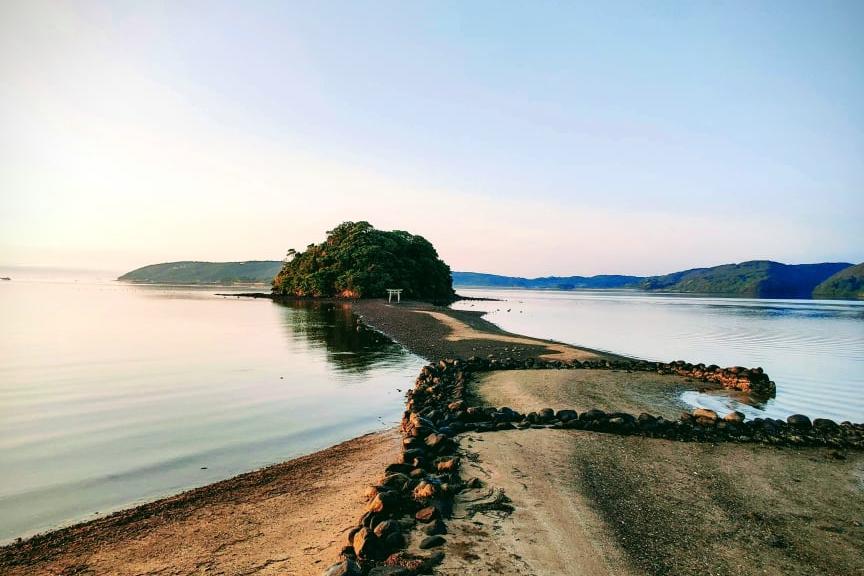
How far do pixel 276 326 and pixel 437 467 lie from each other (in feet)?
101

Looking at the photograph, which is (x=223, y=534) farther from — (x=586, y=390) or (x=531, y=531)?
(x=586, y=390)

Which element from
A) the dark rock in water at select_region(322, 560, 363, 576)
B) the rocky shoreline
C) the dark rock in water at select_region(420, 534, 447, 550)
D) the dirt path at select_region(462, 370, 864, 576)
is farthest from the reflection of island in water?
the dark rock in water at select_region(322, 560, 363, 576)

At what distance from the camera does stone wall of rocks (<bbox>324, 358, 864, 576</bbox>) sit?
456cm

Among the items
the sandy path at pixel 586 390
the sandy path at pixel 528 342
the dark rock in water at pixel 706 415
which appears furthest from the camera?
the sandy path at pixel 528 342

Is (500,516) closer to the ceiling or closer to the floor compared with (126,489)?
closer to the ceiling

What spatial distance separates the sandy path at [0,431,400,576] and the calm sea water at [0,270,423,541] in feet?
2.16

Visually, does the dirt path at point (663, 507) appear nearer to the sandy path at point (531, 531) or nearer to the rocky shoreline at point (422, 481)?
the sandy path at point (531, 531)

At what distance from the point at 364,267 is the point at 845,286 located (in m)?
183

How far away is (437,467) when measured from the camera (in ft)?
21.9

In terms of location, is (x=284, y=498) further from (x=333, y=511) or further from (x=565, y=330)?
(x=565, y=330)

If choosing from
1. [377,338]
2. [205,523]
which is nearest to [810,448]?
[205,523]

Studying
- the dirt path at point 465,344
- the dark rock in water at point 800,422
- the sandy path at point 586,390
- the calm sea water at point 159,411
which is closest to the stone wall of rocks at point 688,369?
the sandy path at point 586,390

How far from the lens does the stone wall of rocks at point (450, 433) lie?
4559 millimetres

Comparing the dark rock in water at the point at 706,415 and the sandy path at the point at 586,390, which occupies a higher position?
the dark rock in water at the point at 706,415
